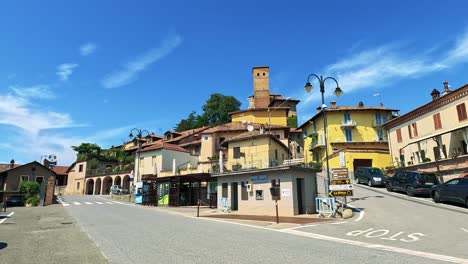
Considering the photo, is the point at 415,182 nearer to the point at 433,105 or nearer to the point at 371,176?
the point at 371,176

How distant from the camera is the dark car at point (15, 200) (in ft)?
122

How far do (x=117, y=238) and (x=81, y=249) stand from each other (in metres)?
2.23

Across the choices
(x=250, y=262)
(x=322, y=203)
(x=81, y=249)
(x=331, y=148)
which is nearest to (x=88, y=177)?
(x=331, y=148)

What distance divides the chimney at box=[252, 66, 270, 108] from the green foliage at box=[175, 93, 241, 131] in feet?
33.5

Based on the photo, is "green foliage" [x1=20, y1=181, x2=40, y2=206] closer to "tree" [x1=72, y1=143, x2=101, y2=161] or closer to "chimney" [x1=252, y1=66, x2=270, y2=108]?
"tree" [x1=72, y1=143, x2=101, y2=161]

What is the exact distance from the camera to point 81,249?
9.98 metres

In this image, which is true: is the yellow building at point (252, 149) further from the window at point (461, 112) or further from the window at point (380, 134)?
the window at point (380, 134)

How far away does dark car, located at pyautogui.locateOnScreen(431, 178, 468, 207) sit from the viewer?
62.3ft

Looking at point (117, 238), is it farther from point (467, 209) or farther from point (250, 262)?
point (467, 209)

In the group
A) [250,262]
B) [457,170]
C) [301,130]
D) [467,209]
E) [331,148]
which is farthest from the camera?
[301,130]

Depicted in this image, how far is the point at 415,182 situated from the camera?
24.2m

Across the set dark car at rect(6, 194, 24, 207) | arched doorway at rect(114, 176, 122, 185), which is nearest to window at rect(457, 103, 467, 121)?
dark car at rect(6, 194, 24, 207)

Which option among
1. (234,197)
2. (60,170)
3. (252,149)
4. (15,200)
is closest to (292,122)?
(252,149)

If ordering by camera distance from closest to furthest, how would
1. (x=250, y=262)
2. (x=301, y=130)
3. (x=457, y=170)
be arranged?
(x=250, y=262) < (x=457, y=170) < (x=301, y=130)
